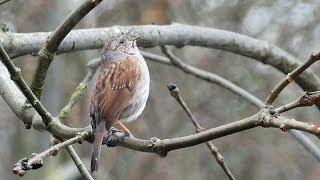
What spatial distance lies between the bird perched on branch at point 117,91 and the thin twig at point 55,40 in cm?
25

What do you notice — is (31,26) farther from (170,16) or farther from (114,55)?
(114,55)

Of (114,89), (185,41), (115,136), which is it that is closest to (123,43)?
(185,41)

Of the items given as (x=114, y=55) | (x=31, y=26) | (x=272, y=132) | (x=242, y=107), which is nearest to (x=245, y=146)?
(x=272, y=132)

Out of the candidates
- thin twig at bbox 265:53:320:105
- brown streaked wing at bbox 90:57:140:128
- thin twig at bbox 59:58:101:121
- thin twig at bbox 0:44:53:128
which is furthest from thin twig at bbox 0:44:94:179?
thin twig at bbox 265:53:320:105

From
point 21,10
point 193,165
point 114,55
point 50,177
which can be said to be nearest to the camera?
point 114,55

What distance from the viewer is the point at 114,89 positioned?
3.07 metres

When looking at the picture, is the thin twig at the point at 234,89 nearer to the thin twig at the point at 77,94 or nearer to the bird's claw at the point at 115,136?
the thin twig at the point at 77,94

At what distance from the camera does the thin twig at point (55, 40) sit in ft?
7.42

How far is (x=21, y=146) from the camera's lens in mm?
7453

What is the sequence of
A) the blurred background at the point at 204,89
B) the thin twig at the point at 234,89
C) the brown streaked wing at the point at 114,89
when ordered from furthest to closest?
the blurred background at the point at 204,89 < the thin twig at the point at 234,89 < the brown streaked wing at the point at 114,89

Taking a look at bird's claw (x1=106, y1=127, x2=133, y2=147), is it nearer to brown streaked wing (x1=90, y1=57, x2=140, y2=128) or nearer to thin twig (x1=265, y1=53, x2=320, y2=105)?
brown streaked wing (x1=90, y1=57, x2=140, y2=128)

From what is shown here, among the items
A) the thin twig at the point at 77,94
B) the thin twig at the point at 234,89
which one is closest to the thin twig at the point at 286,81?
the thin twig at the point at 77,94

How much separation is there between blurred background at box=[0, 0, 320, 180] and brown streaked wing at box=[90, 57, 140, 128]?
17.8 feet

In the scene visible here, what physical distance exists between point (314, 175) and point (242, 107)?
1.85m
